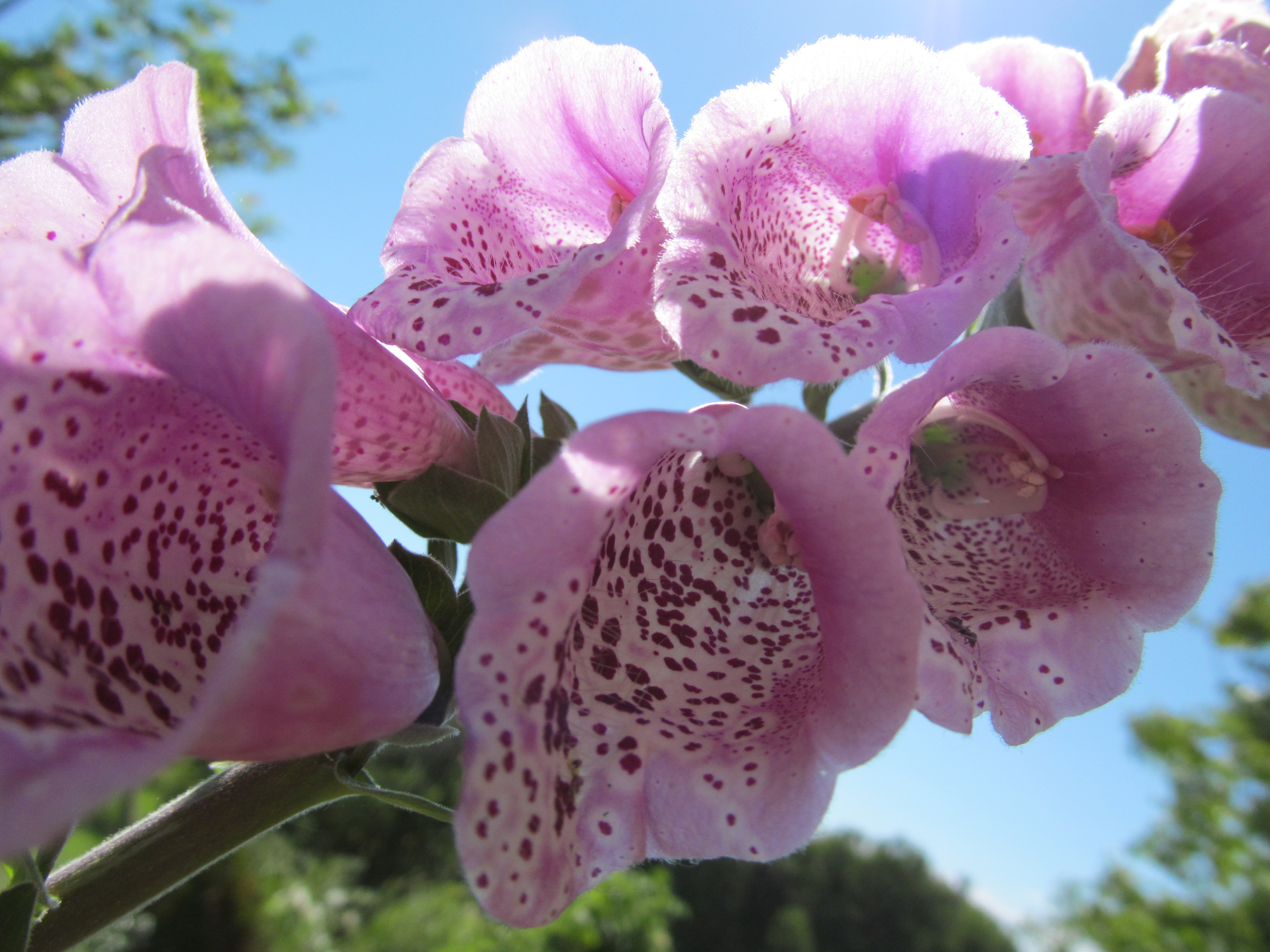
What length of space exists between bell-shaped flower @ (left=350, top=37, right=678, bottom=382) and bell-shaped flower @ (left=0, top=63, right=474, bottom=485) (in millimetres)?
53

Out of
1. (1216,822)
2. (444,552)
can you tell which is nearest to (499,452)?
(444,552)

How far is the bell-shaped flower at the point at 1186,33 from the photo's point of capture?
137cm

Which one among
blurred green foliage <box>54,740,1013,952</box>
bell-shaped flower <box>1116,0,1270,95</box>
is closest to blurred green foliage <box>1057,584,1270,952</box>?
blurred green foliage <box>54,740,1013,952</box>

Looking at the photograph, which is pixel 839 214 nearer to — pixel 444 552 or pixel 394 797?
pixel 444 552

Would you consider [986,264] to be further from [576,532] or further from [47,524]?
[47,524]

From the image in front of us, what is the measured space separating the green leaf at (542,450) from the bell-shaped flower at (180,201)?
119 millimetres

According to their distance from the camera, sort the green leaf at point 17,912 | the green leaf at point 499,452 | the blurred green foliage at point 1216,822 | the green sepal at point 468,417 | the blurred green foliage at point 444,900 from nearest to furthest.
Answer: the green leaf at point 17,912 < the green leaf at point 499,452 < the green sepal at point 468,417 < the blurred green foliage at point 444,900 < the blurred green foliage at point 1216,822

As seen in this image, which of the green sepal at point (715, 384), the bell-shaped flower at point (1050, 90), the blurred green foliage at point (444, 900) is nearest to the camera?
the green sepal at point (715, 384)

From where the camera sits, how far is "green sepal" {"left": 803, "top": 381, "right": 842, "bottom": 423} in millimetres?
1146

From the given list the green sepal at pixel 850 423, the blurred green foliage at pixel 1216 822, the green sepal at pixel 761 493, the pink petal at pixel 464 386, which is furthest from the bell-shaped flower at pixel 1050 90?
the blurred green foliage at pixel 1216 822

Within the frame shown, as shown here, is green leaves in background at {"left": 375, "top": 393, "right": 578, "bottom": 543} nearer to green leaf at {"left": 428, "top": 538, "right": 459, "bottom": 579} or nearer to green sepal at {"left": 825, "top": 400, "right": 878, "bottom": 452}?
green leaf at {"left": 428, "top": 538, "right": 459, "bottom": 579}

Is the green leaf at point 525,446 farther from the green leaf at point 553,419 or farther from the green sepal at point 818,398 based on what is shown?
the green sepal at point 818,398

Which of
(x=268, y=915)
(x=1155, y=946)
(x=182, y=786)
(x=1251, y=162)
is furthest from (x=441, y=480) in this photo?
(x=1155, y=946)

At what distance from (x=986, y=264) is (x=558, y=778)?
1.98 ft
